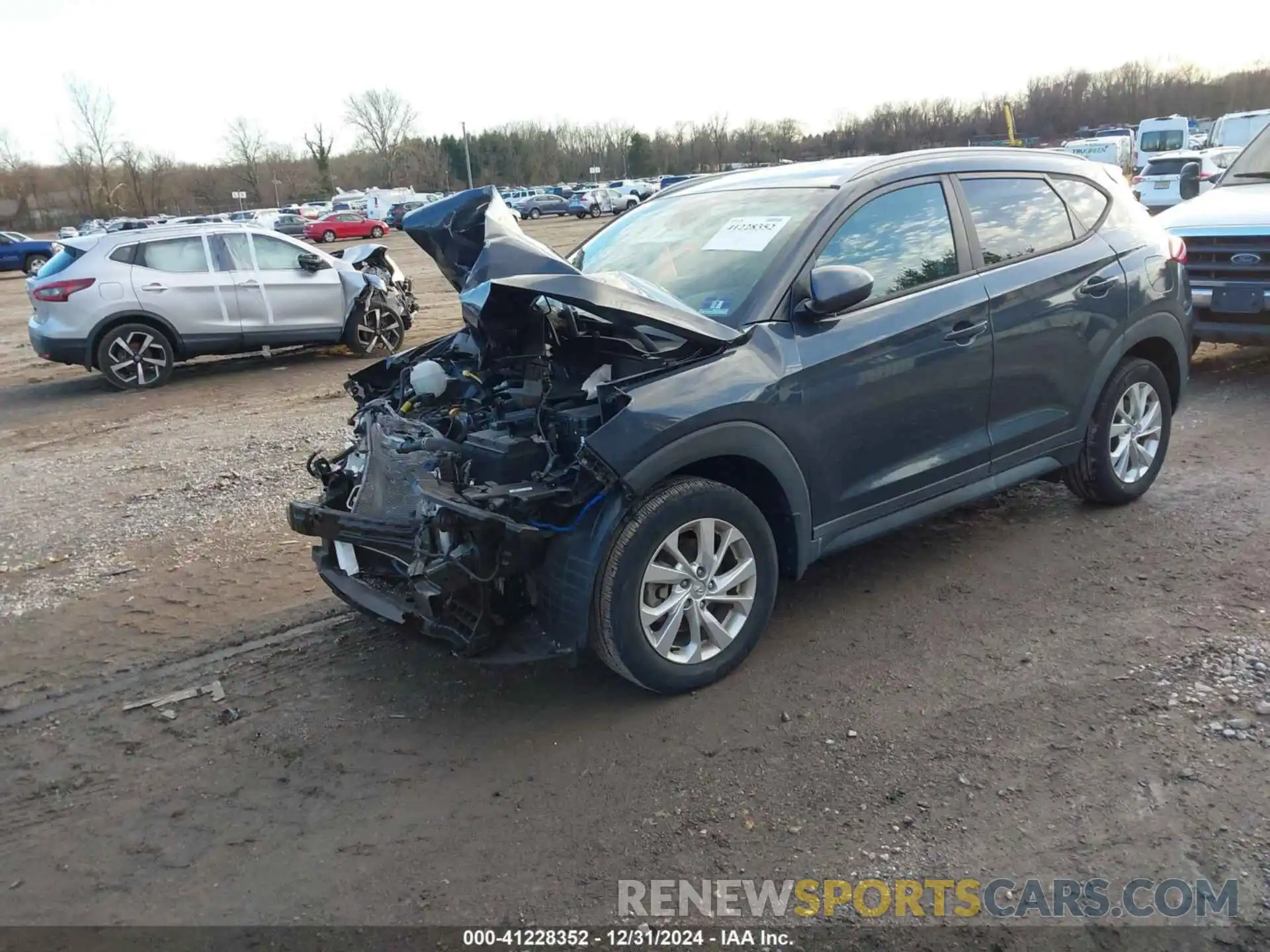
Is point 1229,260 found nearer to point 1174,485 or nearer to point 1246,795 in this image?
point 1174,485

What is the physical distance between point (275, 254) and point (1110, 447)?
9853 mm

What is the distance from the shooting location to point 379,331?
41.3ft

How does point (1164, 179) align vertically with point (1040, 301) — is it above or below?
below

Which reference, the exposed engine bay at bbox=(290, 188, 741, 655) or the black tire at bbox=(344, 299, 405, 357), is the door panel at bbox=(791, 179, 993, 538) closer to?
the exposed engine bay at bbox=(290, 188, 741, 655)

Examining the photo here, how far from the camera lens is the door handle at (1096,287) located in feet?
16.3

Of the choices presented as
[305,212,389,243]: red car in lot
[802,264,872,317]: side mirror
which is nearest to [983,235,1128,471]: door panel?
[802,264,872,317]: side mirror

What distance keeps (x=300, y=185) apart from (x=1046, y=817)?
10102 centimetres

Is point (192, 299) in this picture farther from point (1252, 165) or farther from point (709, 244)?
point (1252, 165)

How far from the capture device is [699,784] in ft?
10.9

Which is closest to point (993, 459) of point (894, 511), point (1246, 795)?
point (894, 511)

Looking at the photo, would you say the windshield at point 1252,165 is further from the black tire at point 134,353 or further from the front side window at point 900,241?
the black tire at point 134,353

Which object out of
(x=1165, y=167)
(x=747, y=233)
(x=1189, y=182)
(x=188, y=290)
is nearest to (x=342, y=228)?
(x=1165, y=167)

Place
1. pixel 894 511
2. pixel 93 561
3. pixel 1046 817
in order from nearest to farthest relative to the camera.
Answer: pixel 1046 817, pixel 894 511, pixel 93 561

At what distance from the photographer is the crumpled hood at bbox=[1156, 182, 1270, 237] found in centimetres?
807
